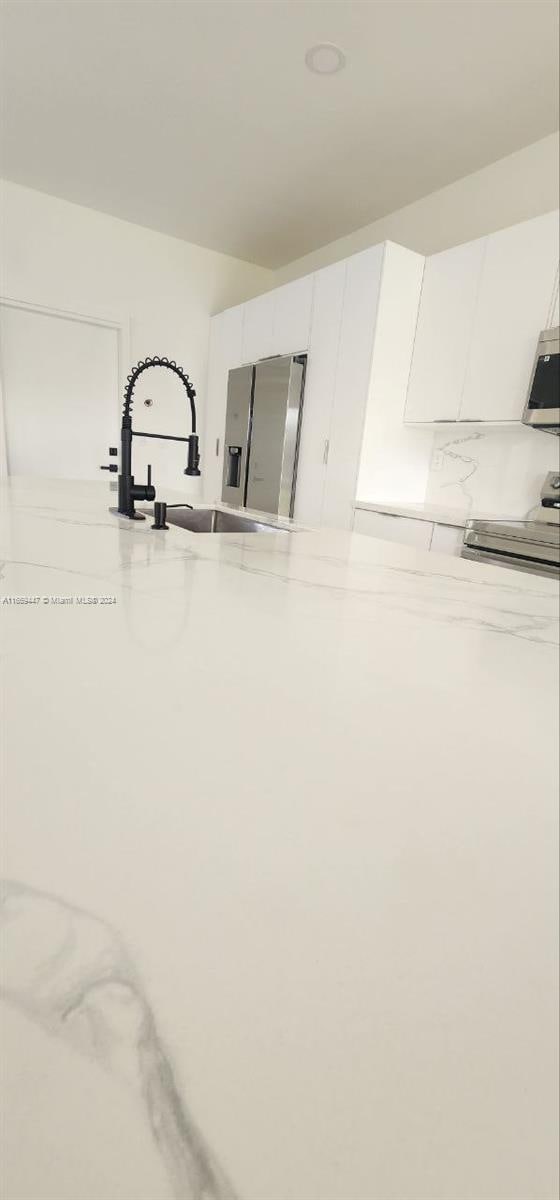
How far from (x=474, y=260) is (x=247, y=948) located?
2993 mm

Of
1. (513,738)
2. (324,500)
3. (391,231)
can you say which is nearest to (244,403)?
(324,500)

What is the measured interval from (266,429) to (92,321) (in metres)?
1.54

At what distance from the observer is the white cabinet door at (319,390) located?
2924 millimetres

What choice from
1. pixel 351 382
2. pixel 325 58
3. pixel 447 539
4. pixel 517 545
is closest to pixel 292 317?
pixel 351 382

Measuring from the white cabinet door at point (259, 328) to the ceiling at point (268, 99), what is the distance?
1.74ft

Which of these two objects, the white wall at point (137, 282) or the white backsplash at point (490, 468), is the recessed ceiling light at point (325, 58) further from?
the white wall at point (137, 282)

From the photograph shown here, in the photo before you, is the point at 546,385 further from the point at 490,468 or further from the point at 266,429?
the point at 266,429

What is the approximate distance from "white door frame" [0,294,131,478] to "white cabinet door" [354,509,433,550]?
2194 millimetres

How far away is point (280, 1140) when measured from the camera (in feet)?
0.61

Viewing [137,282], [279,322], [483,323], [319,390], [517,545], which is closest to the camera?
[517,545]

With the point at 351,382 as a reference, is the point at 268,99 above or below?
above

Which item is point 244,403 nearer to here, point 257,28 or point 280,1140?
point 257,28

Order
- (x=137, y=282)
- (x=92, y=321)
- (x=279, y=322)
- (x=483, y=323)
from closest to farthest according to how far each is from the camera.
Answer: (x=483, y=323)
(x=279, y=322)
(x=92, y=321)
(x=137, y=282)

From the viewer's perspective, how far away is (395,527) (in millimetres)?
2596
